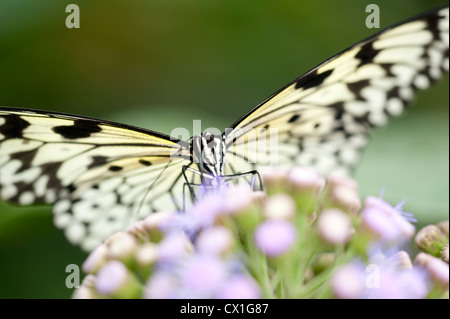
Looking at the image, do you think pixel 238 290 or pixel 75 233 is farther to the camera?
pixel 75 233

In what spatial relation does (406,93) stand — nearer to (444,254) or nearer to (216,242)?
(444,254)

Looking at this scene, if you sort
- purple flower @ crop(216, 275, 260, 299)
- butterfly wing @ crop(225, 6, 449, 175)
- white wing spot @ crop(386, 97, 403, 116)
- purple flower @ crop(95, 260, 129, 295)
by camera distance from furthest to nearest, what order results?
white wing spot @ crop(386, 97, 403, 116), butterfly wing @ crop(225, 6, 449, 175), purple flower @ crop(95, 260, 129, 295), purple flower @ crop(216, 275, 260, 299)

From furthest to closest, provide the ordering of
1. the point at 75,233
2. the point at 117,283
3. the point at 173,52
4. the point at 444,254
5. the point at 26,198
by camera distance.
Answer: the point at 173,52, the point at 75,233, the point at 26,198, the point at 444,254, the point at 117,283

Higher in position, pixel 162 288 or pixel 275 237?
pixel 275 237

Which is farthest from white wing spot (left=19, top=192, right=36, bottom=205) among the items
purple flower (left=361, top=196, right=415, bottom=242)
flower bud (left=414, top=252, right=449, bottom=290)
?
flower bud (left=414, top=252, right=449, bottom=290)

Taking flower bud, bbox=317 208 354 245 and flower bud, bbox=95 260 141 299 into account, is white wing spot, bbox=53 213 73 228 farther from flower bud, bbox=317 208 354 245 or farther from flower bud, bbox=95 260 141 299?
flower bud, bbox=317 208 354 245

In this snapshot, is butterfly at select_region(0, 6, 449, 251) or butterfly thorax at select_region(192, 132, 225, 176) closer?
butterfly at select_region(0, 6, 449, 251)

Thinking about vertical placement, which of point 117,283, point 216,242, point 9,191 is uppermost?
point 9,191

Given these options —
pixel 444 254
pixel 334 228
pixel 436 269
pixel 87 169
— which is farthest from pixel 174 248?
pixel 87 169
